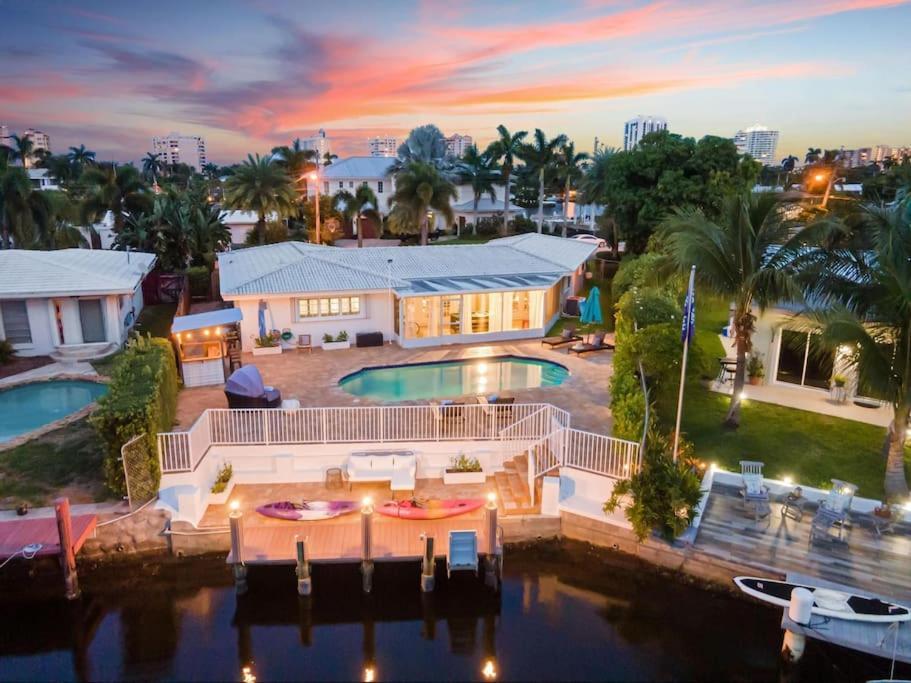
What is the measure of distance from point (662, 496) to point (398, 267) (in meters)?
18.5

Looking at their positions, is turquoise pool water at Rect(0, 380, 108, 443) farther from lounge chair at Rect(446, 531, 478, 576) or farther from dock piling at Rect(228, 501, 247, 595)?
lounge chair at Rect(446, 531, 478, 576)

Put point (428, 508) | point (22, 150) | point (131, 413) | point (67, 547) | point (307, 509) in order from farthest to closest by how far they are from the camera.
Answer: point (22, 150), point (428, 508), point (307, 509), point (131, 413), point (67, 547)

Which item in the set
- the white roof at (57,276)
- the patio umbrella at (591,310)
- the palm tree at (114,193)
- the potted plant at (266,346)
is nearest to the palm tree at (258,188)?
the palm tree at (114,193)

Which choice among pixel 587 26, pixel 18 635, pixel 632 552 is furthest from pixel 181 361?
pixel 587 26

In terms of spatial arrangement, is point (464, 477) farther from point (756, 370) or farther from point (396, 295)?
point (396, 295)

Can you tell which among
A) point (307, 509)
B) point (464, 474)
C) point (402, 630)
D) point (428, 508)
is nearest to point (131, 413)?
point (307, 509)

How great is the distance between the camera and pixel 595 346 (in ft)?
78.5

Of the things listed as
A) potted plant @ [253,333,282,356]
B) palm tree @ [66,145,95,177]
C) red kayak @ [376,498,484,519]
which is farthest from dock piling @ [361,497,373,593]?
palm tree @ [66,145,95,177]

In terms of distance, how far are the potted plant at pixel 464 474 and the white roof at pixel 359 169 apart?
56.8m

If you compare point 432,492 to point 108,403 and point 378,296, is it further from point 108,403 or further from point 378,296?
point 378,296

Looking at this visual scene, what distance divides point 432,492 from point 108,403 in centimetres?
697

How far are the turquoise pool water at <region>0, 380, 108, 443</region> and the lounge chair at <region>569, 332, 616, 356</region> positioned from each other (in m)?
16.7

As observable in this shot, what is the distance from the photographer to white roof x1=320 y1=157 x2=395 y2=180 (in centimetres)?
6800

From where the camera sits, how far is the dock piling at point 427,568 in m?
11.3
